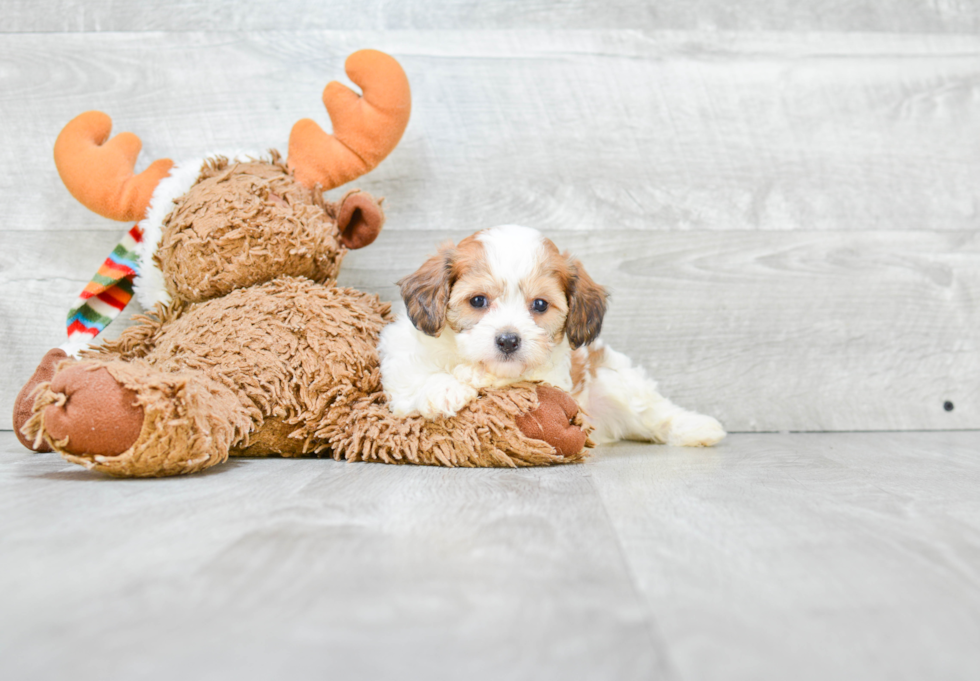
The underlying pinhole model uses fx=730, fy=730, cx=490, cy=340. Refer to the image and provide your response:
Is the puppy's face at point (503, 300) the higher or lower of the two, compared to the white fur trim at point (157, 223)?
lower

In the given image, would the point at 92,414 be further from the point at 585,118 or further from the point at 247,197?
the point at 585,118

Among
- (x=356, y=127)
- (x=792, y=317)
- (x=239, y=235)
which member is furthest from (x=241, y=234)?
(x=792, y=317)

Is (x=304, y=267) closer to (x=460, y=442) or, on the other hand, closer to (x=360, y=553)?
(x=460, y=442)

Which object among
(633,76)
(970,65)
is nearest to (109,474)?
(633,76)

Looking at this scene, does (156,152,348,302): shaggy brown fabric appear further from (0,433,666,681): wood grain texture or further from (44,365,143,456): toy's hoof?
(0,433,666,681): wood grain texture

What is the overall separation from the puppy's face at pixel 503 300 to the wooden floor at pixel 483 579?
301 mm

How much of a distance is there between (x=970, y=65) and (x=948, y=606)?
200cm

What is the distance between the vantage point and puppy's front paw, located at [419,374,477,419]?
143 cm

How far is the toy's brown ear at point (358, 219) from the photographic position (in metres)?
1.69

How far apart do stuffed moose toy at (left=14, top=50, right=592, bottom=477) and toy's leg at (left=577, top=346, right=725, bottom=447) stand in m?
0.28

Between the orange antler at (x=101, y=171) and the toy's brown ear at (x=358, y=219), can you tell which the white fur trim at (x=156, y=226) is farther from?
the toy's brown ear at (x=358, y=219)

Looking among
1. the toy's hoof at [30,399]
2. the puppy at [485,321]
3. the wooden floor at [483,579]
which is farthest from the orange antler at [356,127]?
the wooden floor at [483,579]

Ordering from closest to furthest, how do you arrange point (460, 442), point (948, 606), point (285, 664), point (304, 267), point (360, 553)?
point (285, 664) → point (948, 606) → point (360, 553) → point (460, 442) → point (304, 267)

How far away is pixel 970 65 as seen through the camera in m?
2.12
